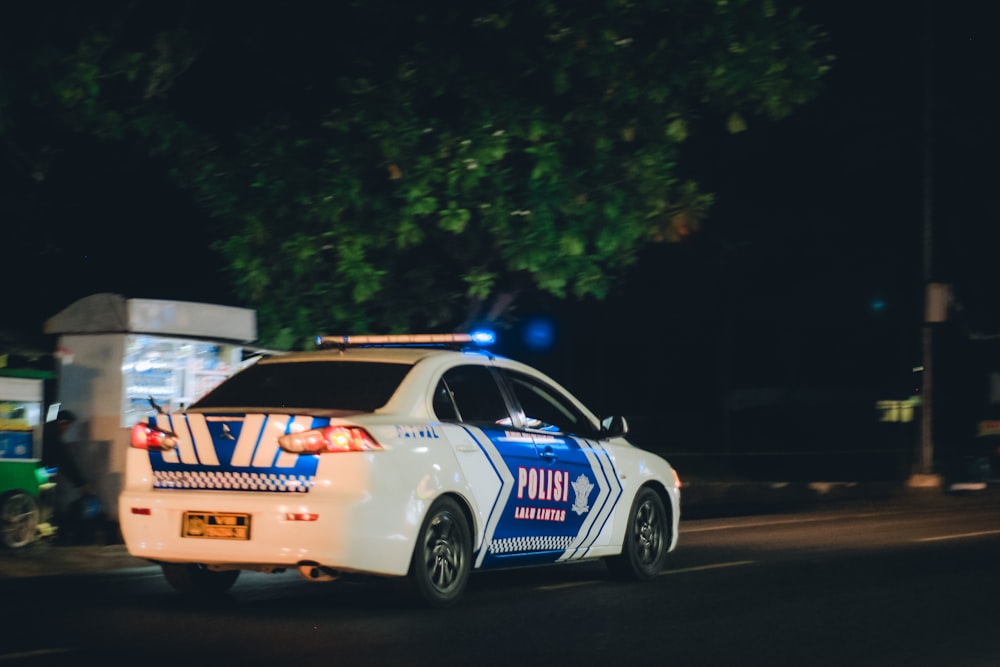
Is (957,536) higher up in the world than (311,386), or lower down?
lower down

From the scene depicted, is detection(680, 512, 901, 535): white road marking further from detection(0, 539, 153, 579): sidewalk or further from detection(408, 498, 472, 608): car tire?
detection(408, 498, 472, 608): car tire

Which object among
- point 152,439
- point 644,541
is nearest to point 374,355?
point 152,439

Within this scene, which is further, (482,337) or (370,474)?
(482,337)

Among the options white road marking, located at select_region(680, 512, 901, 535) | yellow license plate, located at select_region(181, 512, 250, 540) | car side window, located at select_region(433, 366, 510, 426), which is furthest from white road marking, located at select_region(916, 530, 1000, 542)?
yellow license plate, located at select_region(181, 512, 250, 540)

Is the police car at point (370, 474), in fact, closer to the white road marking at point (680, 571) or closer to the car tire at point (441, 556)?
the car tire at point (441, 556)

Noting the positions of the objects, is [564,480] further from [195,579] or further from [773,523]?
[773,523]

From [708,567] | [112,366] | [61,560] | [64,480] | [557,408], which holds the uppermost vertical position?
[112,366]

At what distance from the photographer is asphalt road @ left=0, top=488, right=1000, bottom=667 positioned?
8156mm

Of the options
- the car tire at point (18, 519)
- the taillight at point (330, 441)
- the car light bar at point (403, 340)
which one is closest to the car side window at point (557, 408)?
the car light bar at point (403, 340)

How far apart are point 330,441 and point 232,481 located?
0.67m

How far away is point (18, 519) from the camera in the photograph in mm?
14367

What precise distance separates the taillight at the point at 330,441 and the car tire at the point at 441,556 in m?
0.68

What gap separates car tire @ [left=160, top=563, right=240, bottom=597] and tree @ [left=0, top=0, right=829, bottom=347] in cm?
608

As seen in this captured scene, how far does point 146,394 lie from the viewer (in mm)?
17078
